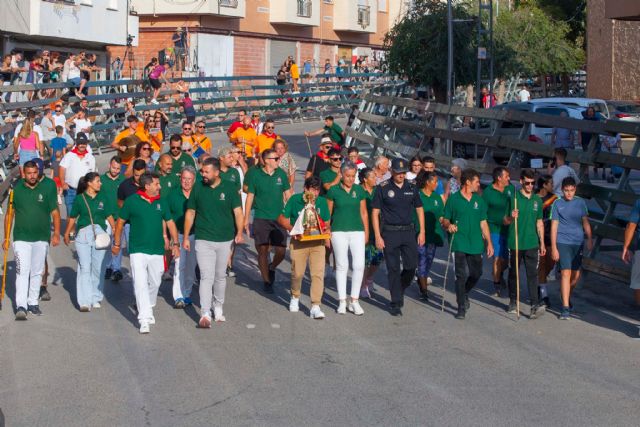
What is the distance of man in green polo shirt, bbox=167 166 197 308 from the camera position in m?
12.8

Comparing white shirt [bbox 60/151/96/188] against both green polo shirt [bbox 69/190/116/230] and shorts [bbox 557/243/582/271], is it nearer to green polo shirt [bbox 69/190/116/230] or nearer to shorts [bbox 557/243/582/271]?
green polo shirt [bbox 69/190/116/230]

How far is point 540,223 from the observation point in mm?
12773

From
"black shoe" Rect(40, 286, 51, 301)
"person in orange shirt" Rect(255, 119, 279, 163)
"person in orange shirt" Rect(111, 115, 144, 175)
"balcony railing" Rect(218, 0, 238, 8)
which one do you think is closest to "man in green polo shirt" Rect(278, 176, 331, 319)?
"black shoe" Rect(40, 286, 51, 301)

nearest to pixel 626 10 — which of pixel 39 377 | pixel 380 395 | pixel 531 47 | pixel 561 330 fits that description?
pixel 561 330

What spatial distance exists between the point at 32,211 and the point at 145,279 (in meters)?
1.63

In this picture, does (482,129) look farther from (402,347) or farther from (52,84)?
(402,347)

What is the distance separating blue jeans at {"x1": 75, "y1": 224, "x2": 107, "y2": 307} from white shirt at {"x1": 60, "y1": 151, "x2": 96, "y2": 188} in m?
3.72

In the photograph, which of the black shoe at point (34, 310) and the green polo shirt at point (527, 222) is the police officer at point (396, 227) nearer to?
the green polo shirt at point (527, 222)

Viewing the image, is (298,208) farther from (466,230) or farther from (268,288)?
(466,230)

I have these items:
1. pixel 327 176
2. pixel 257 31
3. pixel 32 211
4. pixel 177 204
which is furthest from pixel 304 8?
pixel 32 211

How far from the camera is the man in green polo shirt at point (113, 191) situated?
13320 mm

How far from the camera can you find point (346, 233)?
497 inches

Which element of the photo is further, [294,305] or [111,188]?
[111,188]

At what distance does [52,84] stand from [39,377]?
18.4 meters
